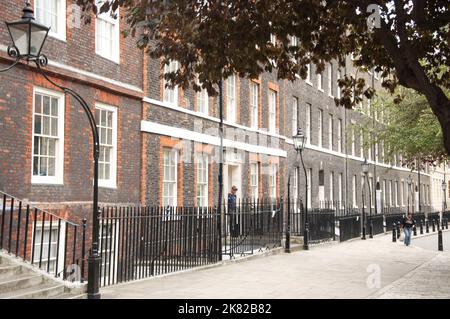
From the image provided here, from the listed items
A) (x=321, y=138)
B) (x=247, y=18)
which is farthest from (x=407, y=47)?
(x=321, y=138)

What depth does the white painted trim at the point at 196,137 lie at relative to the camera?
666 inches

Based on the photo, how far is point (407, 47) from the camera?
10039 mm

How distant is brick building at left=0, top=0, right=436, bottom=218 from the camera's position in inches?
485

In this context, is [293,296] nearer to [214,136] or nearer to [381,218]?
[214,136]

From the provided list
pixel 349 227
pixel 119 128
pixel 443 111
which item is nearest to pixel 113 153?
pixel 119 128

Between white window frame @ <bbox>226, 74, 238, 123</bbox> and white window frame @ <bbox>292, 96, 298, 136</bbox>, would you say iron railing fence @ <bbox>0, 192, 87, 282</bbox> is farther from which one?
white window frame @ <bbox>292, 96, 298, 136</bbox>

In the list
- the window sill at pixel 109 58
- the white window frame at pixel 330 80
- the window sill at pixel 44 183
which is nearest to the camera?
the window sill at pixel 44 183

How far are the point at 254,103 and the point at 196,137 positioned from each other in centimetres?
586

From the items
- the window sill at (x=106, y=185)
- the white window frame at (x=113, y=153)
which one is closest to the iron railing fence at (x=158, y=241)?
the window sill at (x=106, y=185)

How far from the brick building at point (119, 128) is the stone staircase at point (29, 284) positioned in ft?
8.85

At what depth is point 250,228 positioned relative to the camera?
57.0 ft

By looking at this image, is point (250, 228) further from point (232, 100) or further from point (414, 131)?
point (414, 131)

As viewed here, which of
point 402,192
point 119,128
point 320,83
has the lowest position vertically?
point 402,192

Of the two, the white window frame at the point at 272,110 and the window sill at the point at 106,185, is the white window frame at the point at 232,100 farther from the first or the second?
the window sill at the point at 106,185
